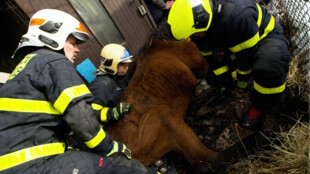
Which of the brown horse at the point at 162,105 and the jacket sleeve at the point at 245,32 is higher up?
the jacket sleeve at the point at 245,32

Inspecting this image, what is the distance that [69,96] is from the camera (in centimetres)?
158

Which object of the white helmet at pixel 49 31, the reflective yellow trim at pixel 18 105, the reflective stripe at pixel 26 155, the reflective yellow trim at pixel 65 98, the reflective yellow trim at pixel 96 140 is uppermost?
the white helmet at pixel 49 31

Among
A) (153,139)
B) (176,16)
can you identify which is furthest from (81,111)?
(176,16)

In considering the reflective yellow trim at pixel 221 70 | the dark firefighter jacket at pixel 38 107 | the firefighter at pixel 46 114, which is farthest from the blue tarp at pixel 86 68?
the reflective yellow trim at pixel 221 70

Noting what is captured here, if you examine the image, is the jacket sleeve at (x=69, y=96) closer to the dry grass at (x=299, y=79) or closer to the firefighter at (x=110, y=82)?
the firefighter at (x=110, y=82)

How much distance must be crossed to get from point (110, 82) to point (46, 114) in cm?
131

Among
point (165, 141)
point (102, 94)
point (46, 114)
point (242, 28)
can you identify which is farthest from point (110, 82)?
point (242, 28)

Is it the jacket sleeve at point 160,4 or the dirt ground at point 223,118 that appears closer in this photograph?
the dirt ground at point 223,118

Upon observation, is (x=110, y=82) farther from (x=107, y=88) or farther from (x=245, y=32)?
(x=245, y=32)

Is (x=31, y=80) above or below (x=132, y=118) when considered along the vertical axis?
above

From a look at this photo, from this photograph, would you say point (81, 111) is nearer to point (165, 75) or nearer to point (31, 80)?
point (31, 80)

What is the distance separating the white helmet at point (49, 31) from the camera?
6.03 feet

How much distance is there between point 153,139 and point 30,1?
2.96 metres

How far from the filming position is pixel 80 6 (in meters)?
3.75
